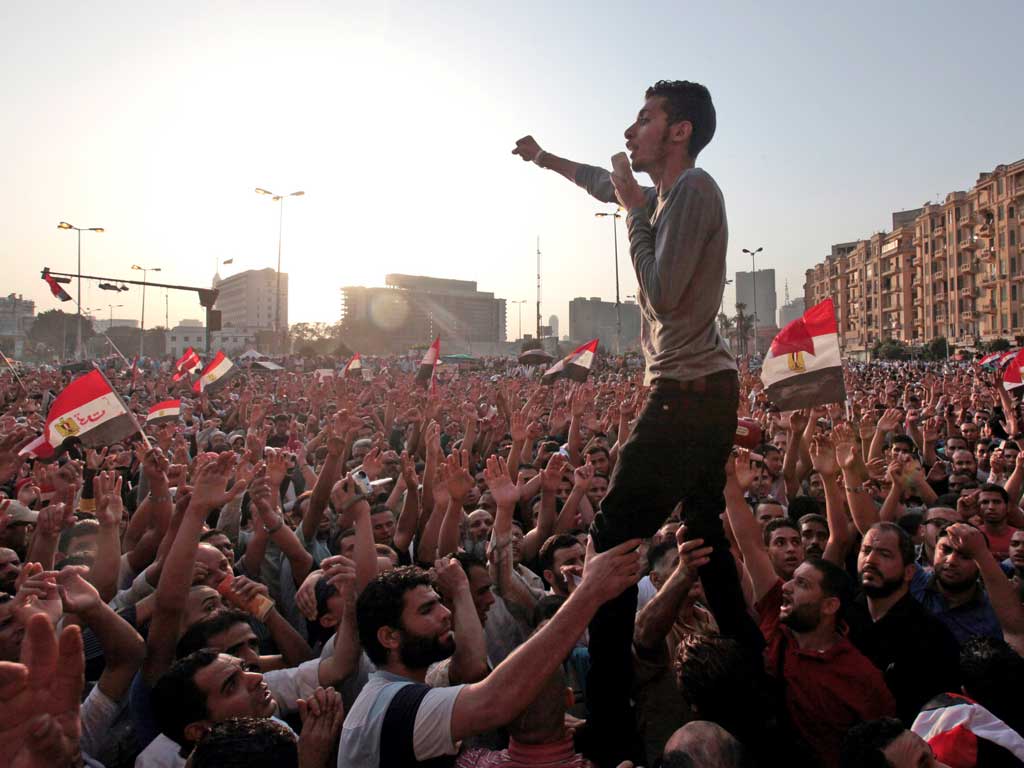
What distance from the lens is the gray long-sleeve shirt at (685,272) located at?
2736 millimetres

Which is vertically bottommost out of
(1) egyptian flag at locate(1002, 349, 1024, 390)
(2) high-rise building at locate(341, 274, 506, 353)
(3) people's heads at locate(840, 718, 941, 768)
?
(3) people's heads at locate(840, 718, 941, 768)

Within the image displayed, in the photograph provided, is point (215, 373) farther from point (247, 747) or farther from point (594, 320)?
point (594, 320)

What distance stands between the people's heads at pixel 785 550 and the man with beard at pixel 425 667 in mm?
2358

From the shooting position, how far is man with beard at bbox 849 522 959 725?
11.0 feet

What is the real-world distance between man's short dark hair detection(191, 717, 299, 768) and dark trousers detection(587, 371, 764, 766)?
3.58ft

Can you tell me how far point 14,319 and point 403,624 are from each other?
18528cm

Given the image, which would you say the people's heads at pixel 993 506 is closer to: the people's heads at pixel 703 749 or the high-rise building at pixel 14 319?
the people's heads at pixel 703 749

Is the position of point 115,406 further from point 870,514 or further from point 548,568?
point 870,514

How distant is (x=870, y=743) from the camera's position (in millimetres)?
2359

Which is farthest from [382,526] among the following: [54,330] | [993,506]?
[54,330]

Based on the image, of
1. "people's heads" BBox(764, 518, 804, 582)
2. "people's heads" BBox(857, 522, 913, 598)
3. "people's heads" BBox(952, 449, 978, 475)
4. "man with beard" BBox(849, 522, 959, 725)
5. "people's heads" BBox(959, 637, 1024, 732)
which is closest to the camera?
"people's heads" BBox(959, 637, 1024, 732)

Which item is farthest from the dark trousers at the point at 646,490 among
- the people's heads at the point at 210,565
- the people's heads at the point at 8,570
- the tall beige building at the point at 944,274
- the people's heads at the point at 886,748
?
the tall beige building at the point at 944,274

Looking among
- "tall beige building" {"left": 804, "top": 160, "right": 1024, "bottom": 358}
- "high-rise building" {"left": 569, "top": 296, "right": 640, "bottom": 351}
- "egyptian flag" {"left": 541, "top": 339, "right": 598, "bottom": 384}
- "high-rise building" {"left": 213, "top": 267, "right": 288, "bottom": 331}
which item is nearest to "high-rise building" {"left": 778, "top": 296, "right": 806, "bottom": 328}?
"high-rise building" {"left": 569, "top": 296, "right": 640, "bottom": 351}

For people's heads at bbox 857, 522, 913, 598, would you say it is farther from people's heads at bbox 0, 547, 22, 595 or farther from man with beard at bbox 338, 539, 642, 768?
people's heads at bbox 0, 547, 22, 595
